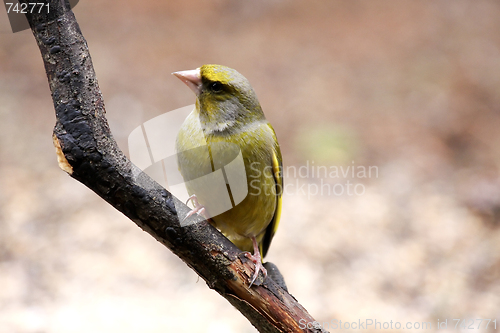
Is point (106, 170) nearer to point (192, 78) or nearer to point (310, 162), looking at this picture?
point (192, 78)

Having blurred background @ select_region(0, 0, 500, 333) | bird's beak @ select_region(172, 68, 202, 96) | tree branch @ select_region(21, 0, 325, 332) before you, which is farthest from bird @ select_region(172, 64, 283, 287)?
blurred background @ select_region(0, 0, 500, 333)

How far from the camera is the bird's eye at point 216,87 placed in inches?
91.6

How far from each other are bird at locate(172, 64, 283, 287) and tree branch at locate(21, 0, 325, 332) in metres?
0.19

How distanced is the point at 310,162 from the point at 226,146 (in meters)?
3.57

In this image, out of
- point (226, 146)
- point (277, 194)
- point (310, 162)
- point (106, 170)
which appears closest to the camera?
point (106, 170)

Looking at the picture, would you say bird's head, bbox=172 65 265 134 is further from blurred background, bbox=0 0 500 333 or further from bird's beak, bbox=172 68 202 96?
blurred background, bbox=0 0 500 333

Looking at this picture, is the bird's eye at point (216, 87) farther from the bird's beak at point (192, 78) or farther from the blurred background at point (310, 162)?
the blurred background at point (310, 162)

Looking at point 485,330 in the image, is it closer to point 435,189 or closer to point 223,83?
point 435,189

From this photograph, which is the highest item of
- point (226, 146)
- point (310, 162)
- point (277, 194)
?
point (310, 162)

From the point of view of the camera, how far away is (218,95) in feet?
7.73

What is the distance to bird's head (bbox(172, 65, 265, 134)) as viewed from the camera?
2312 mm

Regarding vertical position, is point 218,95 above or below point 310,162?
below

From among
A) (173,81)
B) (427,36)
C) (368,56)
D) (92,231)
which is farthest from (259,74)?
(92,231)

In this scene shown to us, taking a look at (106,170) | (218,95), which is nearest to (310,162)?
(218,95)
